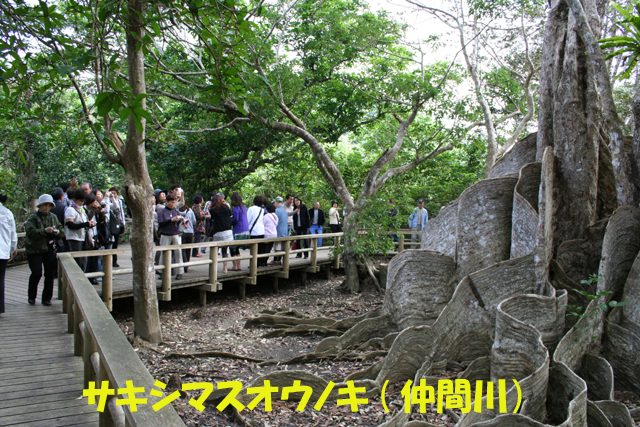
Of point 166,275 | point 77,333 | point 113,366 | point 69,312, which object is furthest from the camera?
point 166,275

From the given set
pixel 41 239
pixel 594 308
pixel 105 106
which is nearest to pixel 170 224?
pixel 41 239

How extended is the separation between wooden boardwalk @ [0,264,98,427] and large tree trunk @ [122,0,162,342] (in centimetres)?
108

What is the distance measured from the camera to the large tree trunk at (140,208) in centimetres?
640

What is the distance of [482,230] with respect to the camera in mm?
5367

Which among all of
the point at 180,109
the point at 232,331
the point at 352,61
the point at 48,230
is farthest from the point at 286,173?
the point at 48,230

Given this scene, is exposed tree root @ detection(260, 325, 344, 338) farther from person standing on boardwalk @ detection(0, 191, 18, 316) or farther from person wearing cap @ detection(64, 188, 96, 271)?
person standing on boardwalk @ detection(0, 191, 18, 316)

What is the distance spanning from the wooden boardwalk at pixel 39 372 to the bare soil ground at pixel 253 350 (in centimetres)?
107

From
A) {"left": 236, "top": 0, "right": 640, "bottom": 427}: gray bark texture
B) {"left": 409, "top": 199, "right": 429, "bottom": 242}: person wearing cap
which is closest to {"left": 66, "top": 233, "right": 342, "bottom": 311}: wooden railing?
{"left": 236, "top": 0, "right": 640, "bottom": 427}: gray bark texture

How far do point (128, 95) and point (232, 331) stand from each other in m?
6.23

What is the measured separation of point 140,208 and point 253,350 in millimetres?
2721

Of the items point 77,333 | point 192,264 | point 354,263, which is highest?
point 192,264

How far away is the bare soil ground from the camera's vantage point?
4.32 meters

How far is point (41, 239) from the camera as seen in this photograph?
6.64 metres

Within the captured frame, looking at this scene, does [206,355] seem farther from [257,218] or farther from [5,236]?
[257,218]
